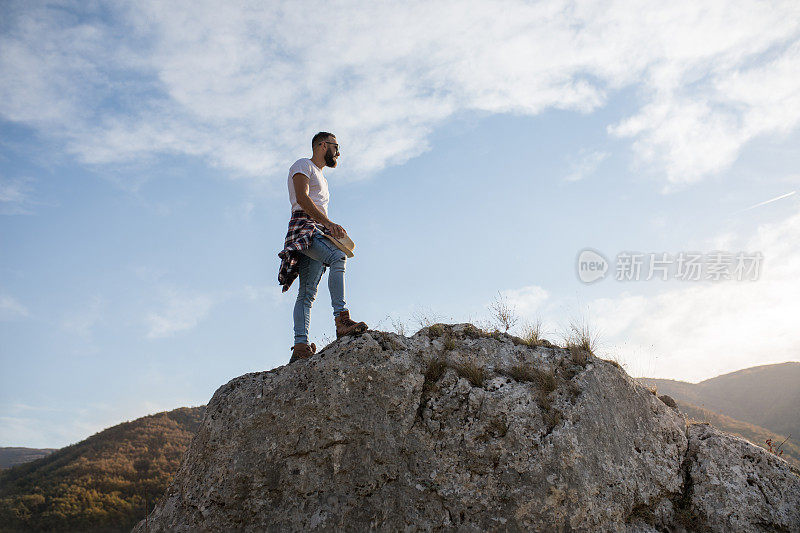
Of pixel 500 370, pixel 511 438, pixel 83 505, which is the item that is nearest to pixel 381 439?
pixel 511 438

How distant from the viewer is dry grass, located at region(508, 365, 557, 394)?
5125mm

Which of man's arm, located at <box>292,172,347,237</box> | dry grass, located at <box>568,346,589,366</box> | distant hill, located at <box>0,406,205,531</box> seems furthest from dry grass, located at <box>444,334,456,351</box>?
distant hill, located at <box>0,406,205,531</box>

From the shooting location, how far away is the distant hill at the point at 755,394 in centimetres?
3372

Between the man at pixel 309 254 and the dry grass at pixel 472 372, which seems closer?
the dry grass at pixel 472 372

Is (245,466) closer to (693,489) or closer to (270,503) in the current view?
(270,503)

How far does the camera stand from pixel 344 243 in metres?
5.64

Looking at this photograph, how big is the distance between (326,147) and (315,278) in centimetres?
168

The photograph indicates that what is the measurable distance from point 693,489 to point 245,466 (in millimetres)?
4659

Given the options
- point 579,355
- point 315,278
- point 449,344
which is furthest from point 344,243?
point 579,355

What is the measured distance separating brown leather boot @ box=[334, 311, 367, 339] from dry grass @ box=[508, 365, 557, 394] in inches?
71.5

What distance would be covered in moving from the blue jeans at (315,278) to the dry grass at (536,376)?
2.13 meters

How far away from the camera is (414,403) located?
4.92 meters

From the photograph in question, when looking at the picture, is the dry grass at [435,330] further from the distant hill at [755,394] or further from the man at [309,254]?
the distant hill at [755,394]

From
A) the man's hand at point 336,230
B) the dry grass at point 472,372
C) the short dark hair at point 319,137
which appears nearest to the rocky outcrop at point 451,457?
the dry grass at point 472,372
